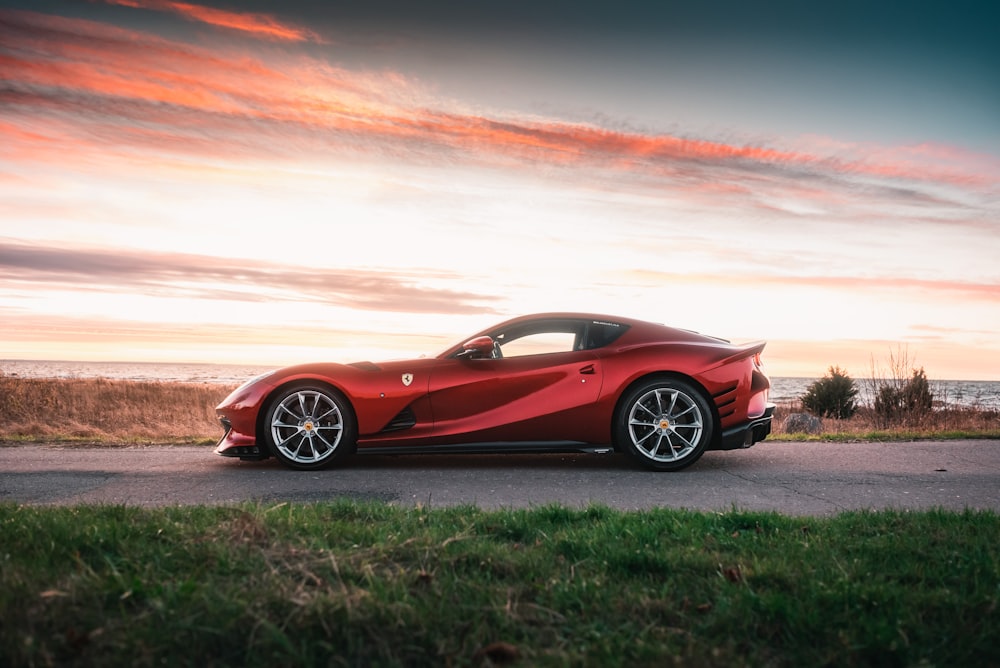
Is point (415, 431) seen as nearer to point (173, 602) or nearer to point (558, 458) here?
point (558, 458)

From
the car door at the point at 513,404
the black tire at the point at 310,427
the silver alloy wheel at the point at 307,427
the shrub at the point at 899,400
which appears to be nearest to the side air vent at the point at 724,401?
the car door at the point at 513,404

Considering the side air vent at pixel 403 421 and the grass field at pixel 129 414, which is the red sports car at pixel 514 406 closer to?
the side air vent at pixel 403 421

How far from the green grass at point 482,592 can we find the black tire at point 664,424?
112 inches

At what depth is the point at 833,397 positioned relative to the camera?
24.1m

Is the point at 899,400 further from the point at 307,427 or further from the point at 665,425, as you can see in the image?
the point at 307,427

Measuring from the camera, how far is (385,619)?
2799 millimetres

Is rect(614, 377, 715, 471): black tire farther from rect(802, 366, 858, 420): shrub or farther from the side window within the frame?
rect(802, 366, 858, 420): shrub

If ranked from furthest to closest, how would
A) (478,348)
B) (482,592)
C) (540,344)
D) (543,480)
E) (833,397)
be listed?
(833,397) → (540,344) → (478,348) → (543,480) → (482,592)

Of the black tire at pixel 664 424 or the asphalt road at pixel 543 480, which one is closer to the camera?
the asphalt road at pixel 543 480

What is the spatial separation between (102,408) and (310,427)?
1523 centimetres

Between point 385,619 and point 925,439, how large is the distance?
356 inches

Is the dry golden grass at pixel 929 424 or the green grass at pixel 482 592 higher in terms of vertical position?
the dry golden grass at pixel 929 424

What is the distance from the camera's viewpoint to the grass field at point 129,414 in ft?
46.1

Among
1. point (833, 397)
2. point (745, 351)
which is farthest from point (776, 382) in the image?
point (745, 351)
